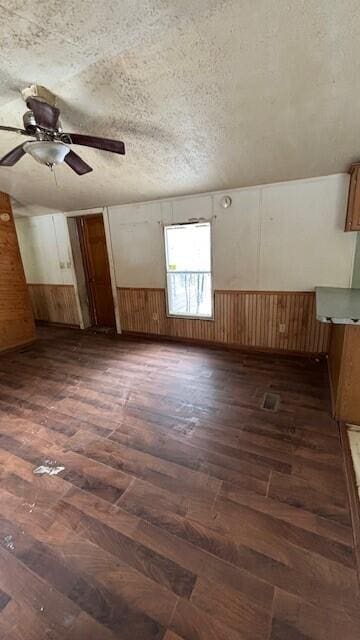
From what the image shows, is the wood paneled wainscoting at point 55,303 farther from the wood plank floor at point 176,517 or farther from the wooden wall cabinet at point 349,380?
the wooden wall cabinet at point 349,380

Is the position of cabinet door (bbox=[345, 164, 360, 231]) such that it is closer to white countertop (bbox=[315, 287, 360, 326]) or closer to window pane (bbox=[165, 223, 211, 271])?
white countertop (bbox=[315, 287, 360, 326])

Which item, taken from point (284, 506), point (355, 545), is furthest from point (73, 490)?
point (355, 545)

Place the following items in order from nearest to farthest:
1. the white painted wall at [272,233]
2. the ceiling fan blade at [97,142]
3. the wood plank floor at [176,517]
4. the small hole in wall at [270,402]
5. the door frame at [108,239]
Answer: the wood plank floor at [176,517], the ceiling fan blade at [97,142], the small hole in wall at [270,402], the white painted wall at [272,233], the door frame at [108,239]

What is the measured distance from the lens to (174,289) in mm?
4426

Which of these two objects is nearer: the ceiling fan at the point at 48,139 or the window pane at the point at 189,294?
the ceiling fan at the point at 48,139

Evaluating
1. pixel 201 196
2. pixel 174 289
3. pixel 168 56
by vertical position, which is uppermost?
pixel 168 56

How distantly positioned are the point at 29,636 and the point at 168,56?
3166 millimetres

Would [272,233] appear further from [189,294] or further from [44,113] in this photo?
[44,113]

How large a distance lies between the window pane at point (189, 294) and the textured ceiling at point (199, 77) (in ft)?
5.03

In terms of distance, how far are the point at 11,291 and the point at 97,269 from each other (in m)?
1.58

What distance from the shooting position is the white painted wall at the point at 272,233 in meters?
3.18

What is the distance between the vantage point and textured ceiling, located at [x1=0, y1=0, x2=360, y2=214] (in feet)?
4.90

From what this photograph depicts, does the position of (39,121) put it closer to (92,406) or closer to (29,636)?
(92,406)

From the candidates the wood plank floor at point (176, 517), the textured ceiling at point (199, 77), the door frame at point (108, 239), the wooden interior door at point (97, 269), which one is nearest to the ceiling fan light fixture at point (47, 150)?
the textured ceiling at point (199, 77)
